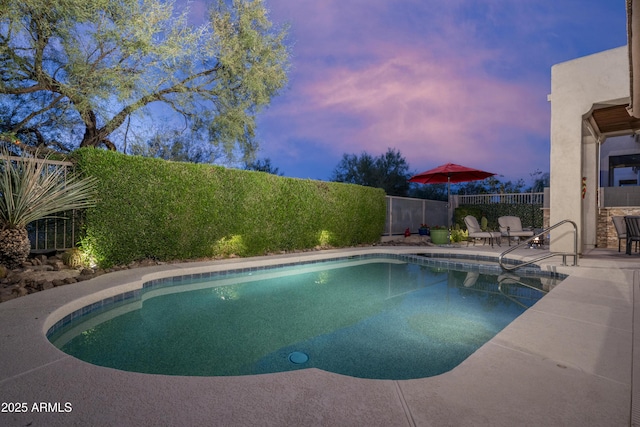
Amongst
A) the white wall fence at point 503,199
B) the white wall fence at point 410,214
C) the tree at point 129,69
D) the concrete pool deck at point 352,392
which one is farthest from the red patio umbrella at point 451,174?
the concrete pool deck at point 352,392

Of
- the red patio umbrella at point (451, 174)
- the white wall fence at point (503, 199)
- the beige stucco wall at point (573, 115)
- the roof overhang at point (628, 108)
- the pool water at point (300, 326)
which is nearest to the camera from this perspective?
the roof overhang at point (628, 108)

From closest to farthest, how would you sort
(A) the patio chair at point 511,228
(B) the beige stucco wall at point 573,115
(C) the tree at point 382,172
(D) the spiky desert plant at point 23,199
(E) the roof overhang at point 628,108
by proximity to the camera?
1. (E) the roof overhang at point 628,108
2. (D) the spiky desert plant at point 23,199
3. (B) the beige stucco wall at point 573,115
4. (A) the patio chair at point 511,228
5. (C) the tree at point 382,172

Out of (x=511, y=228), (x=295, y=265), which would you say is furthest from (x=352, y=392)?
(x=511, y=228)

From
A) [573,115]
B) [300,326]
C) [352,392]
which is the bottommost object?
[300,326]

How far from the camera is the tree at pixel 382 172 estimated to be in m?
25.2

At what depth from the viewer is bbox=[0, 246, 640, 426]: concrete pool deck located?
5.51ft

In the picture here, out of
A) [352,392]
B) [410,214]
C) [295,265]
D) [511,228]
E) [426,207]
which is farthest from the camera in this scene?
[426,207]

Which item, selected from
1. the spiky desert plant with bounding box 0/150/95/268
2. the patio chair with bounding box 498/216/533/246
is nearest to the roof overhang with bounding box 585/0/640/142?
the patio chair with bounding box 498/216/533/246

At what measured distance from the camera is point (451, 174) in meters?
11.9

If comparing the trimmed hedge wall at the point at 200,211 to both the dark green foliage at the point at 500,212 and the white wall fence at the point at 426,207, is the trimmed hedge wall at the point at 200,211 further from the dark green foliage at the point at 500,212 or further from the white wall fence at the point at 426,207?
the dark green foliage at the point at 500,212

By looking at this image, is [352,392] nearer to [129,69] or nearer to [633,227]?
[633,227]

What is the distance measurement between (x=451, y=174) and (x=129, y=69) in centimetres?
1026

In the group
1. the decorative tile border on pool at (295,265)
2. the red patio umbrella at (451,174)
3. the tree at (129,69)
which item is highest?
the tree at (129,69)

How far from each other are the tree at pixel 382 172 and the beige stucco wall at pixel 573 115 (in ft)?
53.7
